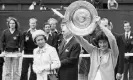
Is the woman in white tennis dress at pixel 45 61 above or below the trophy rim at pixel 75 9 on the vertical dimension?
below

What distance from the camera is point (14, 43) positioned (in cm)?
1231

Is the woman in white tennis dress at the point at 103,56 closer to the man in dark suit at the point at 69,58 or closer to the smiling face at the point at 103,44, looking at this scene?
the smiling face at the point at 103,44

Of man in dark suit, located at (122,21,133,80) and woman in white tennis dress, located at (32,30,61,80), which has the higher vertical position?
woman in white tennis dress, located at (32,30,61,80)

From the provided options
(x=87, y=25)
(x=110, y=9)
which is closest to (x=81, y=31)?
(x=87, y=25)

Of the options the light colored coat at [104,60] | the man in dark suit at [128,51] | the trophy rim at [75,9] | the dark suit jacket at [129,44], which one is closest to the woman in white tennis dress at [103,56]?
the light colored coat at [104,60]

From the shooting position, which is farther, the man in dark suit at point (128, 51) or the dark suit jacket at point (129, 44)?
the dark suit jacket at point (129, 44)

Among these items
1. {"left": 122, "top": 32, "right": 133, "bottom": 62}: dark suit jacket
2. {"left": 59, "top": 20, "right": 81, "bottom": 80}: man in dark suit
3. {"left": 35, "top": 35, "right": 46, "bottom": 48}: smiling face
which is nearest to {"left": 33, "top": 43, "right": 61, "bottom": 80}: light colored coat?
{"left": 35, "top": 35, "right": 46, "bottom": 48}: smiling face

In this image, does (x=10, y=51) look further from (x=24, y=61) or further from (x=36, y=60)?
(x=36, y=60)

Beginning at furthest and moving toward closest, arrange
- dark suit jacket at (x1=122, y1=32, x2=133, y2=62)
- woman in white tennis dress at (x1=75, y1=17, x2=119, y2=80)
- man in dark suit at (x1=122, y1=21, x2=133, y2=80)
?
dark suit jacket at (x1=122, y1=32, x2=133, y2=62)
man in dark suit at (x1=122, y1=21, x2=133, y2=80)
woman in white tennis dress at (x1=75, y1=17, x2=119, y2=80)

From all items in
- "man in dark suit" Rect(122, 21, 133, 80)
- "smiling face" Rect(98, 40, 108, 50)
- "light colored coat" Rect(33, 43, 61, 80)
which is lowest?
"man in dark suit" Rect(122, 21, 133, 80)

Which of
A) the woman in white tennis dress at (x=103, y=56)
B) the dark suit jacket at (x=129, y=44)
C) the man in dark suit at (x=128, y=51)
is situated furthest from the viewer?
the dark suit jacket at (x=129, y=44)

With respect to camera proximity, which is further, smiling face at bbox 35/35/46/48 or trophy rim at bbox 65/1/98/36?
smiling face at bbox 35/35/46/48

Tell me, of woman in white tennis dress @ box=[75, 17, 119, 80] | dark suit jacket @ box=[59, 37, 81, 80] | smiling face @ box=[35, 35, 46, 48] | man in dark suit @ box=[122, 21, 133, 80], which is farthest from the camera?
man in dark suit @ box=[122, 21, 133, 80]

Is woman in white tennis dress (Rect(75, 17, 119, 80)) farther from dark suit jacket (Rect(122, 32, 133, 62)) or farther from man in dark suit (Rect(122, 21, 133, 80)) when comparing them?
dark suit jacket (Rect(122, 32, 133, 62))
